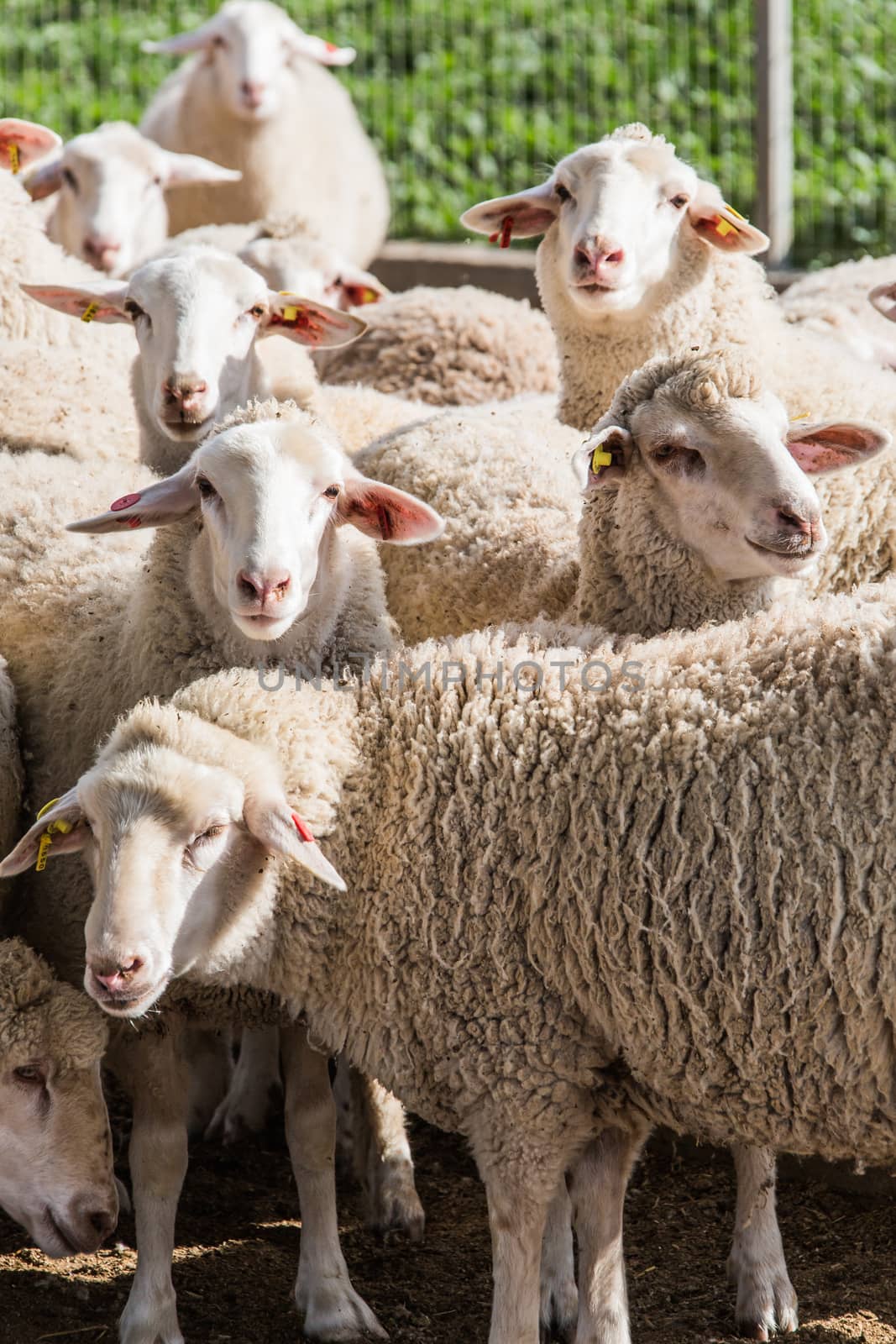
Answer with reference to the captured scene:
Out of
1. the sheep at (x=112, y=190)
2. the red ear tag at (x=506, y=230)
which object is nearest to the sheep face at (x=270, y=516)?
the red ear tag at (x=506, y=230)

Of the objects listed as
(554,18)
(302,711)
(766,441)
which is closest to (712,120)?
(554,18)

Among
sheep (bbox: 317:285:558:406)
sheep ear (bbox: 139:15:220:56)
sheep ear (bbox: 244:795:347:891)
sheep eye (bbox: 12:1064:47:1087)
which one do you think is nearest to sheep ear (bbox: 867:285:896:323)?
sheep (bbox: 317:285:558:406)

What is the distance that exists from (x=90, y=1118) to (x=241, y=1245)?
0.69 meters

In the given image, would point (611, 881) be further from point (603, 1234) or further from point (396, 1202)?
point (396, 1202)

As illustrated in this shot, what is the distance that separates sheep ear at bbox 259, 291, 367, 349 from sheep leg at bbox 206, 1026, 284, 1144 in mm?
1801

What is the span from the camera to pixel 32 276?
5.21 m

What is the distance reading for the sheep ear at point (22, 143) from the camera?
574cm

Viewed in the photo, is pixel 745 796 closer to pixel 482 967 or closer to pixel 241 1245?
pixel 482 967

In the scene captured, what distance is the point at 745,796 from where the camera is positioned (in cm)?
300

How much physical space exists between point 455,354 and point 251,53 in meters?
2.94

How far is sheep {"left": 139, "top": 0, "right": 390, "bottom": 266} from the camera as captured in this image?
26.1 feet

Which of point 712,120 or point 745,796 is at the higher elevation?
point 745,796

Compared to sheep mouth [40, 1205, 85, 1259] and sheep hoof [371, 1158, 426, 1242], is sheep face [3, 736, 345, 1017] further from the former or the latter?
sheep hoof [371, 1158, 426, 1242]

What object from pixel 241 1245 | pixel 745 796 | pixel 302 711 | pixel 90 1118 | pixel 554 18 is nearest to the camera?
pixel 745 796
